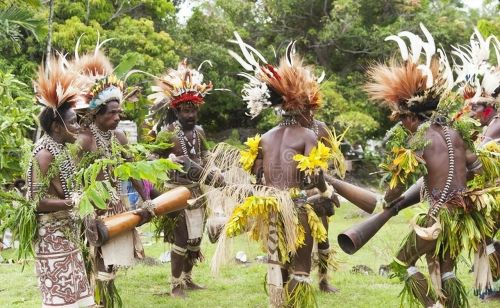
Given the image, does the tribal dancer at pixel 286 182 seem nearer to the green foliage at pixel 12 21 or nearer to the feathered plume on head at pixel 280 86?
the feathered plume on head at pixel 280 86

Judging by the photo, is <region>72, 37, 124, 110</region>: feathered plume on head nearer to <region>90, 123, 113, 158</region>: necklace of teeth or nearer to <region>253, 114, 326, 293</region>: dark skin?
<region>90, 123, 113, 158</region>: necklace of teeth

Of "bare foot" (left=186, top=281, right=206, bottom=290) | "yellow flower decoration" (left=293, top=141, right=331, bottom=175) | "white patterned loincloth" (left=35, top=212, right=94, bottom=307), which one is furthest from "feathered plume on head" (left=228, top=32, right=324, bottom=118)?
"bare foot" (left=186, top=281, right=206, bottom=290)

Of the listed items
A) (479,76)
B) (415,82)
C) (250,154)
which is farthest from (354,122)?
(415,82)

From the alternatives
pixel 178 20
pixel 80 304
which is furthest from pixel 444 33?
pixel 80 304

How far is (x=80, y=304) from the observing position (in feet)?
14.0

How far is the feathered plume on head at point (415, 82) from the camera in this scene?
4539 millimetres

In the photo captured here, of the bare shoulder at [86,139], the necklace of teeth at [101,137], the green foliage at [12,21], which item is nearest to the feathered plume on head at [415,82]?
the necklace of teeth at [101,137]

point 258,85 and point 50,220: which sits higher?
point 258,85

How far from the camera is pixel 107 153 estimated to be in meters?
4.70

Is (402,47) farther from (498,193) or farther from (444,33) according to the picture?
(444,33)

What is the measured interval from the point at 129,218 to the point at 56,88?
3.26 feet

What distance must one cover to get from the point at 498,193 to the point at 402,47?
1.19m

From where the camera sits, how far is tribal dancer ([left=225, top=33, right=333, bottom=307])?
15.3 feet

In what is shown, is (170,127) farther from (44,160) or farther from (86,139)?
(44,160)
